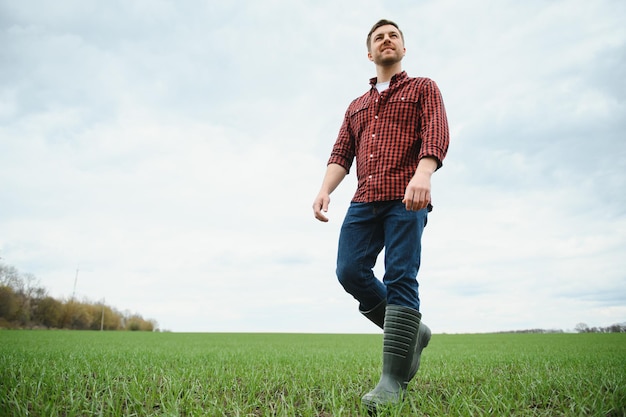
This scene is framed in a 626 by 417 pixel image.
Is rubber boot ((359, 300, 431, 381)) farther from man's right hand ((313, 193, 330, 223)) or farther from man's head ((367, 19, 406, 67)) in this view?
man's head ((367, 19, 406, 67))

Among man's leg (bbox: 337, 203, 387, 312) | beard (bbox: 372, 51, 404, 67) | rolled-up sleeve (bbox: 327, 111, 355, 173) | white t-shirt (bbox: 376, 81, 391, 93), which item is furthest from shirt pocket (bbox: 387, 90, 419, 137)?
man's leg (bbox: 337, 203, 387, 312)

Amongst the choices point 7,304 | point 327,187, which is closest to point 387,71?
point 327,187

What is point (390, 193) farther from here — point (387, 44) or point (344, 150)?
point (387, 44)

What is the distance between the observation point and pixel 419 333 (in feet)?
10.8

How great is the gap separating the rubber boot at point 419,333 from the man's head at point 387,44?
1928 mm

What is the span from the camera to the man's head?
11.5 feet

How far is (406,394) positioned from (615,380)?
1.94 m

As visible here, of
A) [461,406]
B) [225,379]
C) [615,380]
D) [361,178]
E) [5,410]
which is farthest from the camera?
[225,379]

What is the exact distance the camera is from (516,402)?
2834mm

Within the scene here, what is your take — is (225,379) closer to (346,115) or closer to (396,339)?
(396,339)

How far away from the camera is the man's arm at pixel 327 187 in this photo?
3482 millimetres

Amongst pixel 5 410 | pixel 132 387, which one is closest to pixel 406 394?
pixel 132 387

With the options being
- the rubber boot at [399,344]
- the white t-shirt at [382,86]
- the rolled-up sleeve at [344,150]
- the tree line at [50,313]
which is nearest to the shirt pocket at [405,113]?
the white t-shirt at [382,86]

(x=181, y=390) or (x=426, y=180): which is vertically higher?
(x=426, y=180)
